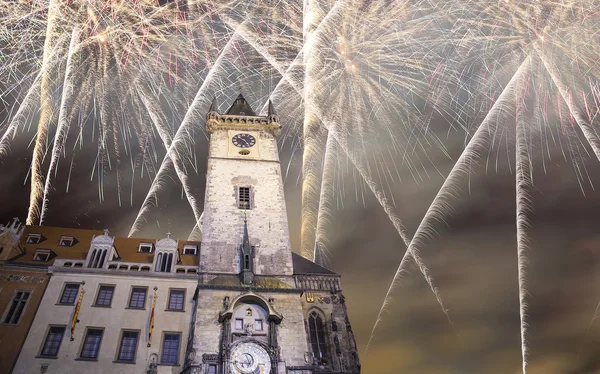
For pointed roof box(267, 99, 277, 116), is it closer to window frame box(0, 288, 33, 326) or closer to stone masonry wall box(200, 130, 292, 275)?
stone masonry wall box(200, 130, 292, 275)

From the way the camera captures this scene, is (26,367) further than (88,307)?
No

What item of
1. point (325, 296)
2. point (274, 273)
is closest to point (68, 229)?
point (274, 273)

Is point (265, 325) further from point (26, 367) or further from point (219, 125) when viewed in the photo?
point (219, 125)

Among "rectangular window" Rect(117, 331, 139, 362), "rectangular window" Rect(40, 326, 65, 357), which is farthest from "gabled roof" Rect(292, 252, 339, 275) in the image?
"rectangular window" Rect(40, 326, 65, 357)

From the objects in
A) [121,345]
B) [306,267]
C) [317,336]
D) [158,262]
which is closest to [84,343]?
[121,345]

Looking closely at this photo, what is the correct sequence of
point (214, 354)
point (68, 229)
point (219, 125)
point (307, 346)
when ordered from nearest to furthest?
point (214, 354), point (307, 346), point (68, 229), point (219, 125)

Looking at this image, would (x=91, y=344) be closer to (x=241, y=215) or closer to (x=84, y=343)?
(x=84, y=343)

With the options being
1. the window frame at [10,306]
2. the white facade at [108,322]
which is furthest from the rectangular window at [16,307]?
the white facade at [108,322]
